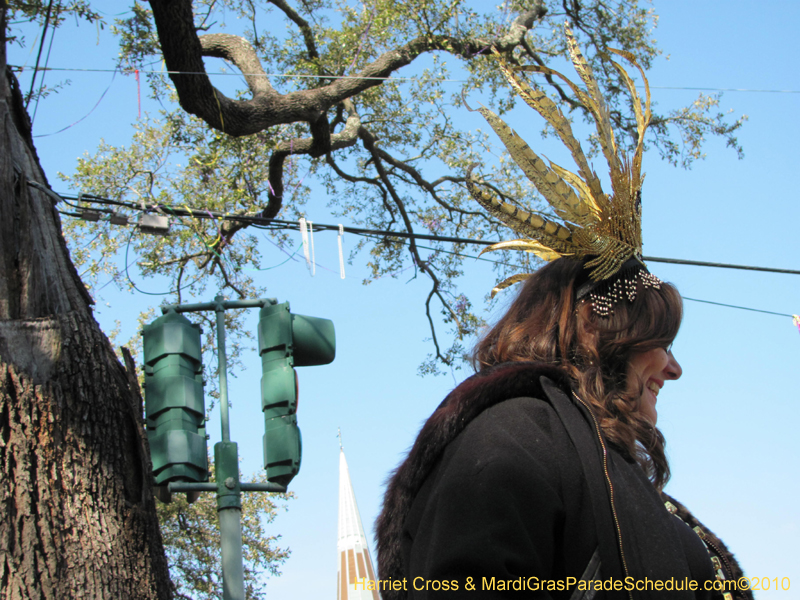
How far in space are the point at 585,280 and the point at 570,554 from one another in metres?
0.83

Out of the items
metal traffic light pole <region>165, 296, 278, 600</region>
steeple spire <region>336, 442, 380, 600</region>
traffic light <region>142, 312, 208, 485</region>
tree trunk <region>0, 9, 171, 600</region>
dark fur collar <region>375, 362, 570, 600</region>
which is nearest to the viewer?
dark fur collar <region>375, 362, 570, 600</region>

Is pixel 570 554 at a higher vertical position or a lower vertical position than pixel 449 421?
lower

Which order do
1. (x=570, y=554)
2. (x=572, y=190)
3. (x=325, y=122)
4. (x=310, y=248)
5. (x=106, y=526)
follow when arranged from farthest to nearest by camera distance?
(x=325, y=122) < (x=310, y=248) < (x=106, y=526) < (x=572, y=190) < (x=570, y=554)

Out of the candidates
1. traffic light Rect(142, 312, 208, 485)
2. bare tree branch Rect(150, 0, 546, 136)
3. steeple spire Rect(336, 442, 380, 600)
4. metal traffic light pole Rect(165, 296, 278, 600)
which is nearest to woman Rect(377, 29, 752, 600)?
traffic light Rect(142, 312, 208, 485)

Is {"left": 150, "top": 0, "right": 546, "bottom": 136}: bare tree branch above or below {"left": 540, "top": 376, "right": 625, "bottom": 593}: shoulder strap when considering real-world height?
above

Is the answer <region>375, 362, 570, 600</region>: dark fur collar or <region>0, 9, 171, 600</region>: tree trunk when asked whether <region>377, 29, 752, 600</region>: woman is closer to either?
<region>375, 362, 570, 600</region>: dark fur collar

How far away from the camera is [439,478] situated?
5.08ft

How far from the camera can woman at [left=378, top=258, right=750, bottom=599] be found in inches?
54.2

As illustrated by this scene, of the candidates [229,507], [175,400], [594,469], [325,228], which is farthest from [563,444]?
[325,228]

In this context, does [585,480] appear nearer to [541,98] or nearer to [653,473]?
[653,473]

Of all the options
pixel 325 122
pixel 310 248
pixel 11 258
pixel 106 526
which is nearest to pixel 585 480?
pixel 106 526
